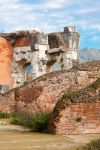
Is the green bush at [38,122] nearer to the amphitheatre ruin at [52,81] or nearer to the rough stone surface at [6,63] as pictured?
the amphitheatre ruin at [52,81]

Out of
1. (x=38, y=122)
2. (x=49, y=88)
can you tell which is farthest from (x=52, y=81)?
(x=38, y=122)

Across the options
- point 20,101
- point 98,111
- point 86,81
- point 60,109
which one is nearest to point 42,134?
point 60,109

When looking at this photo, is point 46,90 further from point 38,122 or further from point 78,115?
point 78,115

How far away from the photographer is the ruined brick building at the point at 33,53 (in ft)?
94.9

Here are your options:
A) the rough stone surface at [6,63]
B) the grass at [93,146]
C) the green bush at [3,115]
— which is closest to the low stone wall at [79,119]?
the grass at [93,146]

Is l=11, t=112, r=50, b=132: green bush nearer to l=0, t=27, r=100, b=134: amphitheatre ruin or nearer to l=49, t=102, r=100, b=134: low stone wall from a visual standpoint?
l=0, t=27, r=100, b=134: amphitheatre ruin

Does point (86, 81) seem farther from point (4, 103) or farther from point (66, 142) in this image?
point (66, 142)

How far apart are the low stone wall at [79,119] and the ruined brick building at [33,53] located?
1489 centimetres

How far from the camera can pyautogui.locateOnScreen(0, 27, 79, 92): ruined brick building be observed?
94.9ft

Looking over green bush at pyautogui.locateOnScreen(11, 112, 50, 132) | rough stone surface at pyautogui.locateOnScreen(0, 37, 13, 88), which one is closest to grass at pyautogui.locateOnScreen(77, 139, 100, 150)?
green bush at pyautogui.locateOnScreen(11, 112, 50, 132)

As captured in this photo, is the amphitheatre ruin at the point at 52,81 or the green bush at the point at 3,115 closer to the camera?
the amphitheatre ruin at the point at 52,81

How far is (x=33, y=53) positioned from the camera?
29.3 meters

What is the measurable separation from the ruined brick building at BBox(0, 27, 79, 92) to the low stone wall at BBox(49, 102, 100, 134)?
48.8 ft

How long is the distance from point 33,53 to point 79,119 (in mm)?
16423
